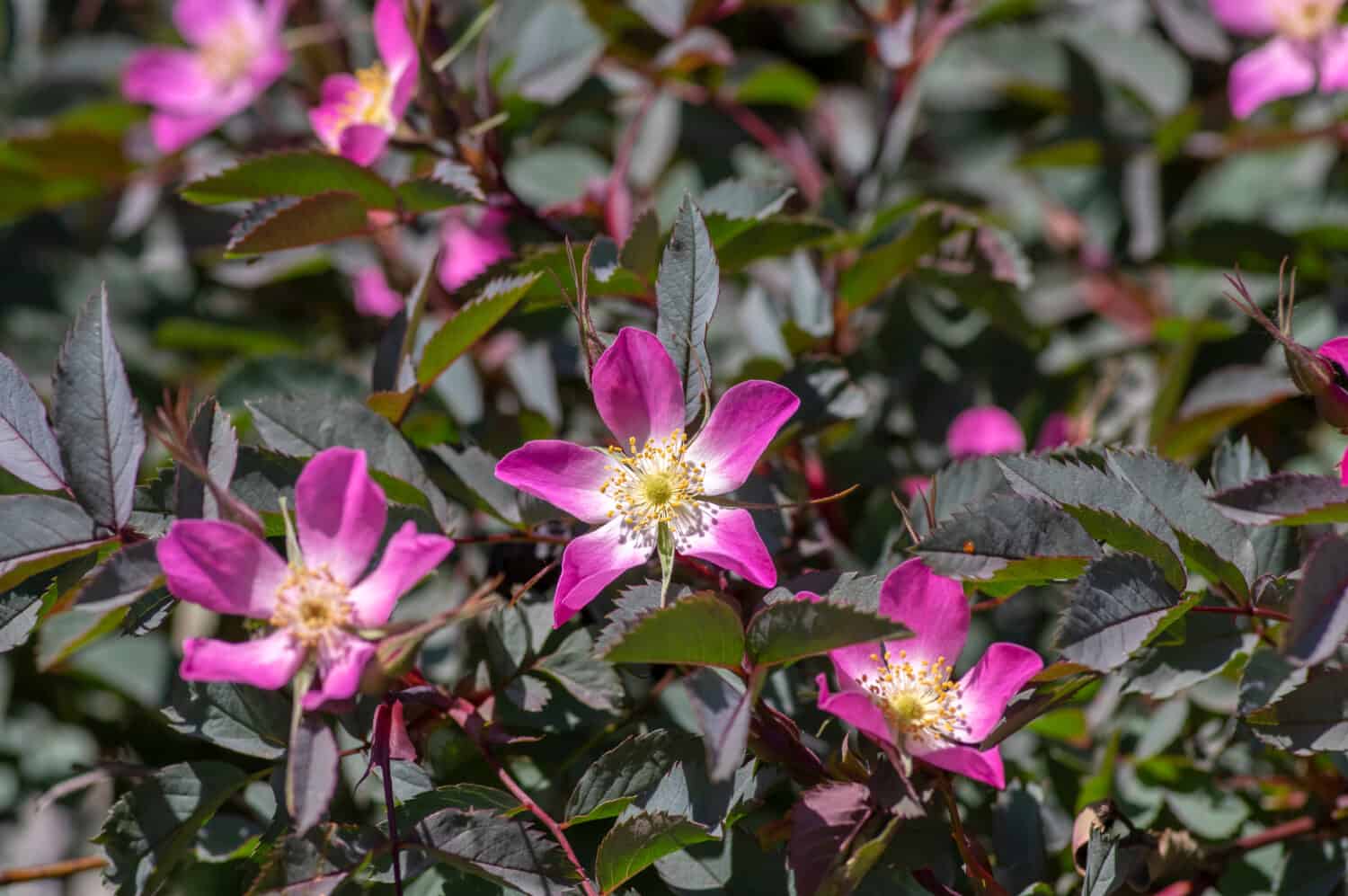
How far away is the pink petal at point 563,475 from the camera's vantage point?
0.98 metres

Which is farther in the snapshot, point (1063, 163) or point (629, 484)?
point (1063, 163)

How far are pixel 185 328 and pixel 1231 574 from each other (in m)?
1.45

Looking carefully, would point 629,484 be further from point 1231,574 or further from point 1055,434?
point 1055,434

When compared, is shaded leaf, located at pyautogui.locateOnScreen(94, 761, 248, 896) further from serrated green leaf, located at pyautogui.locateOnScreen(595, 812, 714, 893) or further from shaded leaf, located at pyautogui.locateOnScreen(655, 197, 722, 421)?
shaded leaf, located at pyautogui.locateOnScreen(655, 197, 722, 421)

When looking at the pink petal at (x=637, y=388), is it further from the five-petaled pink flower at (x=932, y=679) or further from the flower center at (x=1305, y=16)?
the flower center at (x=1305, y=16)

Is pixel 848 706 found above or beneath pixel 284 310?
above

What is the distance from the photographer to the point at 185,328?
66.2 inches

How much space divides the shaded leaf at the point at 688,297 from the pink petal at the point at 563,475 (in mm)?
104

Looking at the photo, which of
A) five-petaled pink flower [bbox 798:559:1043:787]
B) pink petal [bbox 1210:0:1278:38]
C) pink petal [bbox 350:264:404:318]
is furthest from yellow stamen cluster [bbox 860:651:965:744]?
pink petal [bbox 1210:0:1278:38]

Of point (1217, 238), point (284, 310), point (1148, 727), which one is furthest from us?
point (284, 310)

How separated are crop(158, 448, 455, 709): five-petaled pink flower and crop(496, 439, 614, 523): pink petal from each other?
121 millimetres

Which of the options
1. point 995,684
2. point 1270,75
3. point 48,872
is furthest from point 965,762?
point 1270,75

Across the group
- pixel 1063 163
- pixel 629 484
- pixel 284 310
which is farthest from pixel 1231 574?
pixel 284 310

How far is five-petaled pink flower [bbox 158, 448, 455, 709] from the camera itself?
86cm
